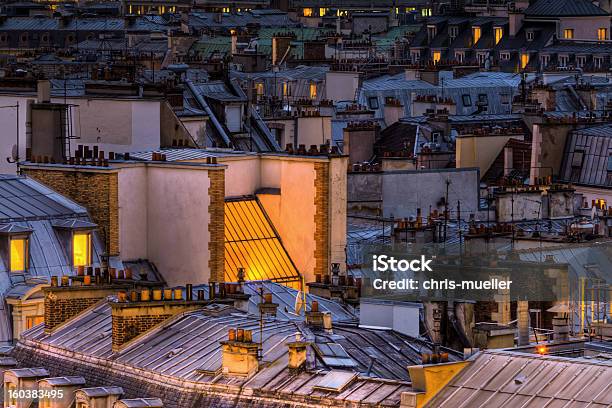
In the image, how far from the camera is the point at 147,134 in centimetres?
5478

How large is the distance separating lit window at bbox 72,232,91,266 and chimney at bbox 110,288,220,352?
280 inches

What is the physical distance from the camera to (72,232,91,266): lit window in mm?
44594

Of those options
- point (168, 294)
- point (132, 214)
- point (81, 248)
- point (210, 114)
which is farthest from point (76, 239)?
point (210, 114)

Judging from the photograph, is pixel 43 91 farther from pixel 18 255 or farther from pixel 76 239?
pixel 18 255

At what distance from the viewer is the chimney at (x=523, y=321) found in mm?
34688

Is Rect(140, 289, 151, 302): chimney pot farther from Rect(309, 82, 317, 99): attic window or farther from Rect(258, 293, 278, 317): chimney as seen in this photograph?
Rect(309, 82, 317, 99): attic window

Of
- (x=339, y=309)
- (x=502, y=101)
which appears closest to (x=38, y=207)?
(x=339, y=309)

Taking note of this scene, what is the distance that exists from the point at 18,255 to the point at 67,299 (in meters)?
4.66

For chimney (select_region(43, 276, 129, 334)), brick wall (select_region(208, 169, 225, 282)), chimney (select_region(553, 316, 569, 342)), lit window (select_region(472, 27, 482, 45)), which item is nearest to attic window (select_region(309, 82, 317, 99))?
lit window (select_region(472, 27, 482, 45))

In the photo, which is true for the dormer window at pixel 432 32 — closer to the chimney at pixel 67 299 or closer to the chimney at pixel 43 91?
the chimney at pixel 43 91

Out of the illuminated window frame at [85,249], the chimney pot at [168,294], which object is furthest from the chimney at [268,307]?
the illuminated window frame at [85,249]

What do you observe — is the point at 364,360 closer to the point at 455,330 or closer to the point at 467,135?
the point at 455,330

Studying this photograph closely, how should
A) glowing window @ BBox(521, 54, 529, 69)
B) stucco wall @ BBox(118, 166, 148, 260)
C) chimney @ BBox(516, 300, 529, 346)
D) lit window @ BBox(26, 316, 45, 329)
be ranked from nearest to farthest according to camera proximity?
1. chimney @ BBox(516, 300, 529, 346)
2. lit window @ BBox(26, 316, 45, 329)
3. stucco wall @ BBox(118, 166, 148, 260)
4. glowing window @ BBox(521, 54, 529, 69)

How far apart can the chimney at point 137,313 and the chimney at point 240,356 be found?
9.48 ft
